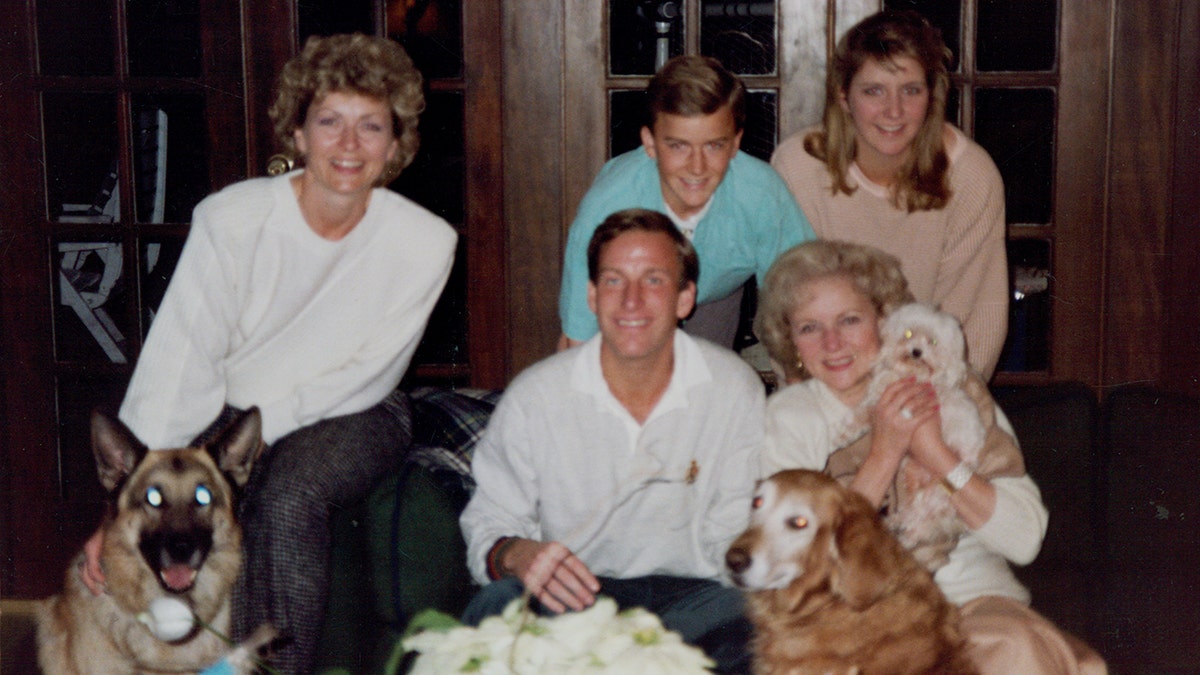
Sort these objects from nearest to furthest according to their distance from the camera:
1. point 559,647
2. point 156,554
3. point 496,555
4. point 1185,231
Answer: point 559,647 < point 496,555 < point 156,554 < point 1185,231

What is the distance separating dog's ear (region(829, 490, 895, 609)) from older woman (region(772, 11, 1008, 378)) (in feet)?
3.37

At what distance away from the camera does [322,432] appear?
2352mm

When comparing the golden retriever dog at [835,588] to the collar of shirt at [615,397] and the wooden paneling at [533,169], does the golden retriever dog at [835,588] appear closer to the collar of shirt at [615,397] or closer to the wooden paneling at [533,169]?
the collar of shirt at [615,397]

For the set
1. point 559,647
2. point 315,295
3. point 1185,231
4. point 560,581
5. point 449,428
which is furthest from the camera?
point 1185,231

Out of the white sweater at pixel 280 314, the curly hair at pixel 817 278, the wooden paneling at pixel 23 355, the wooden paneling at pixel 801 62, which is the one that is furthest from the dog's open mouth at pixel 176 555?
the wooden paneling at pixel 801 62

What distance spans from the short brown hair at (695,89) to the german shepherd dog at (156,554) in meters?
1.03

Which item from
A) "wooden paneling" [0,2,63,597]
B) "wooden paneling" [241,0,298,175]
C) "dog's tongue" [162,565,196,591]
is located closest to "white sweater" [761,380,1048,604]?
"dog's tongue" [162,565,196,591]

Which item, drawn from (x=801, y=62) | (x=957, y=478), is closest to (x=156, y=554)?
(x=957, y=478)

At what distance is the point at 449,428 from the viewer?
2578mm

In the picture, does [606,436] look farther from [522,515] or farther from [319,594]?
[319,594]

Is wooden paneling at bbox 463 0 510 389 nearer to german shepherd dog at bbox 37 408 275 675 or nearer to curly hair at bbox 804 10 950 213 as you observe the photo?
curly hair at bbox 804 10 950 213

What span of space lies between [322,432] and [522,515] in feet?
1.49

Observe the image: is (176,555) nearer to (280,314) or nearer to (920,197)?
(280,314)

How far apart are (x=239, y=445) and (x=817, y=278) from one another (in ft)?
3.73
